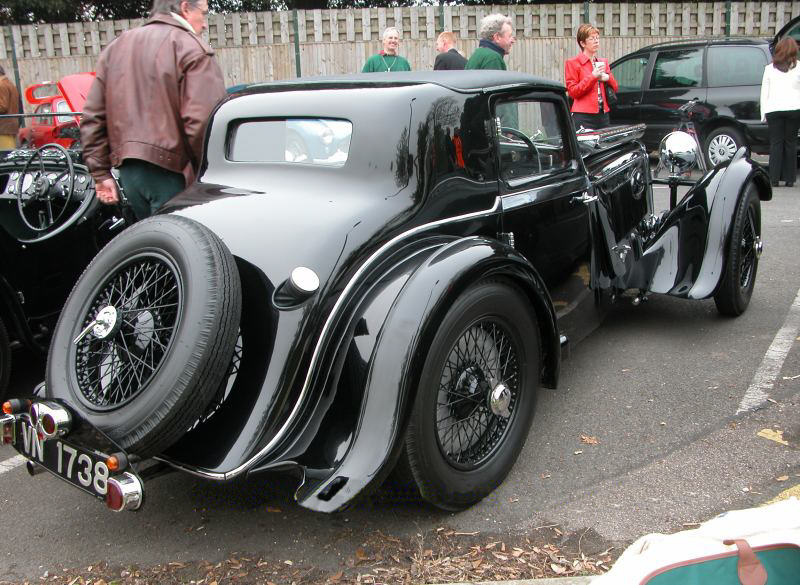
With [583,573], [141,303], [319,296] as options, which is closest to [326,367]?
[319,296]

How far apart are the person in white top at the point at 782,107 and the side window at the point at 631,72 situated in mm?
2037

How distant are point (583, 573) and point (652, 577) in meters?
1.02

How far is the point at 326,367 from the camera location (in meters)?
2.47

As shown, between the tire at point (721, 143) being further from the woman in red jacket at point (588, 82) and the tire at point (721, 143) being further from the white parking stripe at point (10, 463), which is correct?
the white parking stripe at point (10, 463)

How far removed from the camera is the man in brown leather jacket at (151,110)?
378 cm

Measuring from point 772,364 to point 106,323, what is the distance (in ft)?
10.7

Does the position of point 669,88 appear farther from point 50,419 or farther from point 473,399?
point 50,419

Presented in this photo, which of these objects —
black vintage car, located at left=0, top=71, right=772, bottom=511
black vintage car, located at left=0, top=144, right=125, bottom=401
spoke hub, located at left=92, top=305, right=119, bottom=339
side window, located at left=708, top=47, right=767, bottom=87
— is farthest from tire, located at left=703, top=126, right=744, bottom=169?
spoke hub, located at left=92, top=305, right=119, bottom=339

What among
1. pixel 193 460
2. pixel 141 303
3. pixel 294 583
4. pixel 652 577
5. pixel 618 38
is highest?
pixel 618 38

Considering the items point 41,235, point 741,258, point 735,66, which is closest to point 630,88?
point 735,66

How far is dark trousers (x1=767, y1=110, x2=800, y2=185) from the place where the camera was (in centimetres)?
898

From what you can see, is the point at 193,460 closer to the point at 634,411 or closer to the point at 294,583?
the point at 294,583

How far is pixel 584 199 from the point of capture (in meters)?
3.74

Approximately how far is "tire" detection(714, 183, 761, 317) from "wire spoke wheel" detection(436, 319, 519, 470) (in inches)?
76.0
